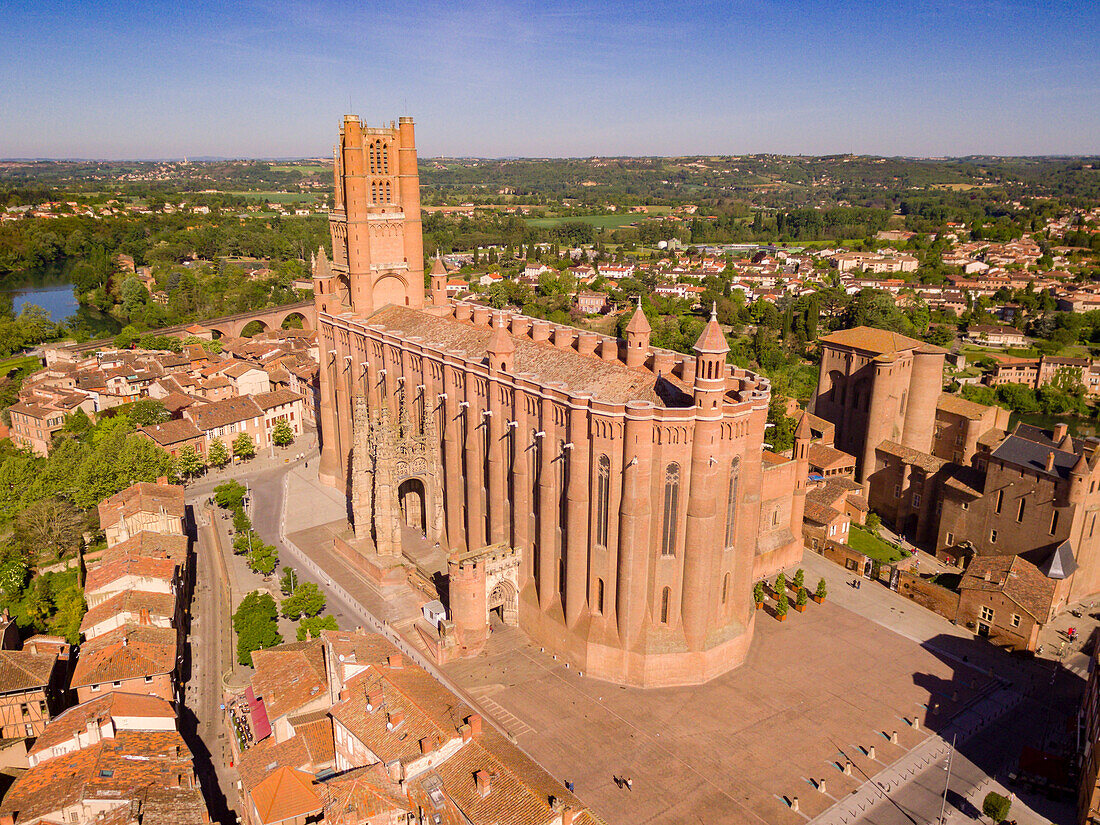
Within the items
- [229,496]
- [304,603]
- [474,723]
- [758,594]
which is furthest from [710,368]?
[229,496]

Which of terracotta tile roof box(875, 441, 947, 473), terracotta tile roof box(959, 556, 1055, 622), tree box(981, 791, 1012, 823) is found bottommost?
tree box(981, 791, 1012, 823)

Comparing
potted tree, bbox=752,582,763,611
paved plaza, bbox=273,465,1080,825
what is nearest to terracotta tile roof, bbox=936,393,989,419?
paved plaza, bbox=273,465,1080,825

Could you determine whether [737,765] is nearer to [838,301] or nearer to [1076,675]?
[1076,675]

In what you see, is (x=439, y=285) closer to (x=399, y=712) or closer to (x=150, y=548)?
(x=150, y=548)

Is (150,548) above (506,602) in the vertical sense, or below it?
above

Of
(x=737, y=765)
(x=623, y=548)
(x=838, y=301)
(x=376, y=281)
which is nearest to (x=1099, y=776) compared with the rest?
(x=737, y=765)

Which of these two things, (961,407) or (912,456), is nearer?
(912,456)

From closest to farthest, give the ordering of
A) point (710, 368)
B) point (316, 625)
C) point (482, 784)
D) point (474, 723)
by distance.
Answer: point (482, 784) < point (474, 723) < point (710, 368) < point (316, 625)

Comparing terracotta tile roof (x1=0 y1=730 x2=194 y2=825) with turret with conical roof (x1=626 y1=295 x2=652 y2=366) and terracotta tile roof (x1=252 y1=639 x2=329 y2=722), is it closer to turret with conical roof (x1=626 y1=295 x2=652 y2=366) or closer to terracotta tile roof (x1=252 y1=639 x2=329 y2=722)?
terracotta tile roof (x1=252 y1=639 x2=329 y2=722)
